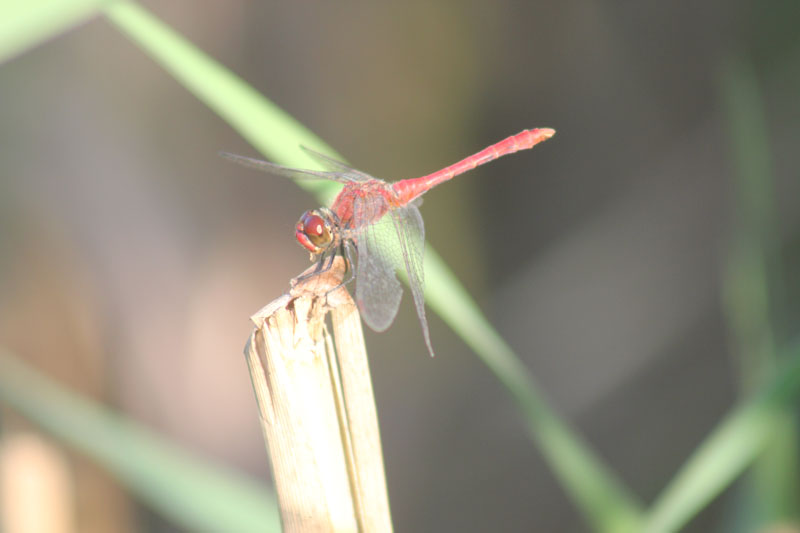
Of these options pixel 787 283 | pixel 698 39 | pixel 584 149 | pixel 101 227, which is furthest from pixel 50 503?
pixel 698 39

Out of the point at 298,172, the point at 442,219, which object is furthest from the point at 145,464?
the point at 442,219

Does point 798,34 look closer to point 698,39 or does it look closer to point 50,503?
point 698,39

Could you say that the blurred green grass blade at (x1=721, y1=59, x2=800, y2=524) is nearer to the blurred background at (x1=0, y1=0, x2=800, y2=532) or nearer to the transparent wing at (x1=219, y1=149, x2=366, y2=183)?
the transparent wing at (x1=219, y1=149, x2=366, y2=183)

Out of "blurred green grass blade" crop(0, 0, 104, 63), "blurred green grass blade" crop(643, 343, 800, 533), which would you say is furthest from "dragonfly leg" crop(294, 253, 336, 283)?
"blurred green grass blade" crop(643, 343, 800, 533)

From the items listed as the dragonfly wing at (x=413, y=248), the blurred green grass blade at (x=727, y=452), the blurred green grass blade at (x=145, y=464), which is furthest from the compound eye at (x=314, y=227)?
the blurred green grass blade at (x=727, y=452)

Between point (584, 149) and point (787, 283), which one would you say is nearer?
point (787, 283)
